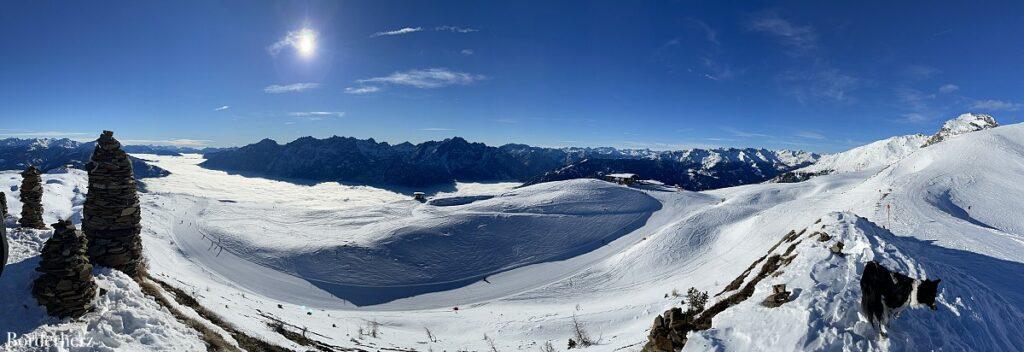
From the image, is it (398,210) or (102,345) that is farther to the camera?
(398,210)

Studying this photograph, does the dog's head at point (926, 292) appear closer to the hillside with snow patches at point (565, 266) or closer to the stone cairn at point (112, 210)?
the hillside with snow patches at point (565, 266)

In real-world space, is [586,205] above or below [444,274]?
above

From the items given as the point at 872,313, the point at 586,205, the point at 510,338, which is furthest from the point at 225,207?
the point at 872,313

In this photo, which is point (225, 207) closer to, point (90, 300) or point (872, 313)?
point (90, 300)

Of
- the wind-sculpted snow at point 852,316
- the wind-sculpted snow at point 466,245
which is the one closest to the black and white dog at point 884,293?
the wind-sculpted snow at point 852,316

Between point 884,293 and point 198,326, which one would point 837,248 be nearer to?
point 884,293

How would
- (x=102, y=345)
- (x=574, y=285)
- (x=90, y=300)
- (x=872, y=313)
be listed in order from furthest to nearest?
1. (x=574, y=285)
2. (x=90, y=300)
3. (x=102, y=345)
4. (x=872, y=313)

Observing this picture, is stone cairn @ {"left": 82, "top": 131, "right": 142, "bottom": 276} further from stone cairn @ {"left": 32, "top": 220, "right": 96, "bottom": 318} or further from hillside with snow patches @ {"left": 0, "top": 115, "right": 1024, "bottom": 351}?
stone cairn @ {"left": 32, "top": 220, "right": 96, "bottom": 318}
